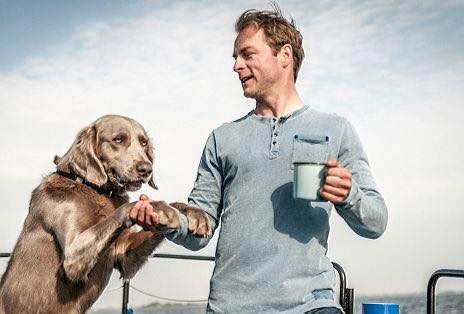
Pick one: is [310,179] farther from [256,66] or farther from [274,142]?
[256,66]

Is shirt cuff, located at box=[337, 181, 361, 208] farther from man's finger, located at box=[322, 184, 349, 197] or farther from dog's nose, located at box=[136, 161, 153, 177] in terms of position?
dog's nose, located at box=[136, 161, 153, 177]

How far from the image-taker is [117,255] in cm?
378

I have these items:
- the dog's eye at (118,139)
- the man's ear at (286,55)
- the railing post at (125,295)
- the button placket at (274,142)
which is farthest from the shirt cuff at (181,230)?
the railing post at (125,295)

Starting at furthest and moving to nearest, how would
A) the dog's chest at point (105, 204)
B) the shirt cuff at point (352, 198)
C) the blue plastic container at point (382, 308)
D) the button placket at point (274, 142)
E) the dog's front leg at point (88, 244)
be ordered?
the dog's chest at point (105, 204) → the blue plastic container at point (382, 308) → the dog's front leg at point (88, 244) → the button placket at point (274, 142) → the shirt cuff at point (352, 198)

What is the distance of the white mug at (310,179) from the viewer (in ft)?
6.72

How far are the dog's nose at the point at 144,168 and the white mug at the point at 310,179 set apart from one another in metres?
2.08

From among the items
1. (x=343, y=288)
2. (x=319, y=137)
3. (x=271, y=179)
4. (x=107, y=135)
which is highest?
(x=107, y=135)

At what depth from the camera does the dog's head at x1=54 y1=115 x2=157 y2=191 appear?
4.01m

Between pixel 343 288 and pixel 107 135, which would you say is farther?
pixel 343 288

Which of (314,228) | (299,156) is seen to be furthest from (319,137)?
(314,228)

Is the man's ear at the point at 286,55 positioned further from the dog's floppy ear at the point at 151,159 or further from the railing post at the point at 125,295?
the railing post at the point at 125,295

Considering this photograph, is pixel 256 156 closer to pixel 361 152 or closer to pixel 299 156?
pixel 299 156

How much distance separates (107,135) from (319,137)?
6.77 ft

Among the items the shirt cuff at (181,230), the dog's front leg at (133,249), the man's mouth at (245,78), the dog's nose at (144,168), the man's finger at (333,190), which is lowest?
the dog's front leg at (133,249)
